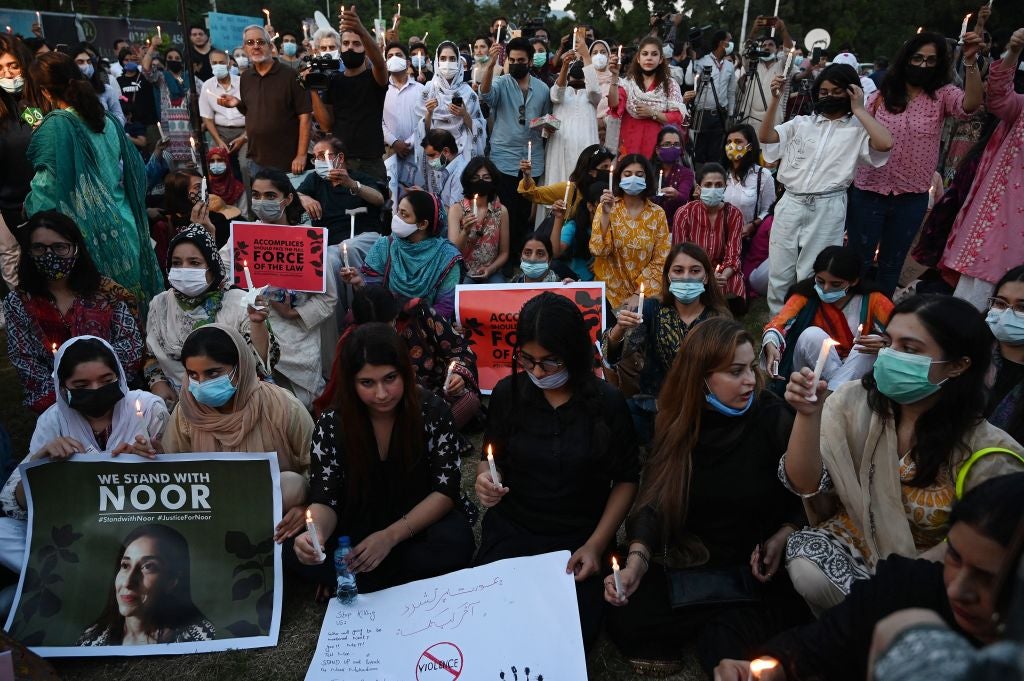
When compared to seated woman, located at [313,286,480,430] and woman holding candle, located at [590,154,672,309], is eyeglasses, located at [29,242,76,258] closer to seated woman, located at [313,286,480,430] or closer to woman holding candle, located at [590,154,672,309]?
seated woman, located at [313,286,480,430]

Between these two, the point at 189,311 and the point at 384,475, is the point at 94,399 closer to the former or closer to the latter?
the point at 189,311

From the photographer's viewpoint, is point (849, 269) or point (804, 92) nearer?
point (849, 269)

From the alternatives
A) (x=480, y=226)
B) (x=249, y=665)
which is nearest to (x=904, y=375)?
(x=249, y=665)

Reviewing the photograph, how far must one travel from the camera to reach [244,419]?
306cm

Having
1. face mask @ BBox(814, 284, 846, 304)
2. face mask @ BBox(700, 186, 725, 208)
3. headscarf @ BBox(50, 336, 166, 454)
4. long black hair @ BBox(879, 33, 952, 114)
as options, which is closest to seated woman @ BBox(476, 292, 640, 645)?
headscarf @ BBox(50, 336, 166, 454)

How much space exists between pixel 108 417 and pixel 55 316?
1171mm

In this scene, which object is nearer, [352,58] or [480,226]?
[480,226]

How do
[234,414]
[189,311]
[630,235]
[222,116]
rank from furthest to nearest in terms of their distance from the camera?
[222,116]
[630,235]
[189,311]
[234,414]

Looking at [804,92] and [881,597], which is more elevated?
[804,92]

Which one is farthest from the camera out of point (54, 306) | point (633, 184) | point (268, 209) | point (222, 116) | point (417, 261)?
point (222, 116)

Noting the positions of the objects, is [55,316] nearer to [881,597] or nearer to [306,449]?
[306,449]

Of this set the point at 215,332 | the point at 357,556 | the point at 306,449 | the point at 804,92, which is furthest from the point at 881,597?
the point at 804,92

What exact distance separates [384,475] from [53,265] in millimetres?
2413

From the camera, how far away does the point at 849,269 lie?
155 inches
